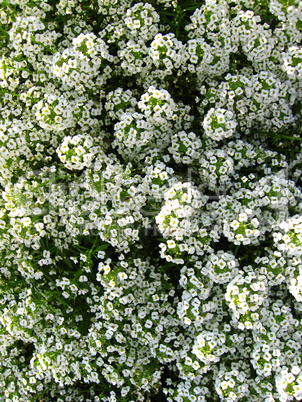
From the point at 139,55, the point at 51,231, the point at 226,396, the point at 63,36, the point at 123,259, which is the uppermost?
the point at 63,36

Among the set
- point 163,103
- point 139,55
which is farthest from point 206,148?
point 139,55

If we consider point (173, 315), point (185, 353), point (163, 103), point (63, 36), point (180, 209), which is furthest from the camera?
point (63, 36)

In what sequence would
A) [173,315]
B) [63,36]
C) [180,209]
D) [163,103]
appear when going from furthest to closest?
[63,36], [173,315], [163,103], [180,209]

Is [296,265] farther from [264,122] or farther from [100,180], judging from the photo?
[100,180]

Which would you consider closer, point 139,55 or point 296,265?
point 296,265

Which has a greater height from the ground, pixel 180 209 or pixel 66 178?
pixel 66 178

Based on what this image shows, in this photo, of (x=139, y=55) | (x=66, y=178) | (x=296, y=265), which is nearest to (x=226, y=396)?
(x=296, y=265)
